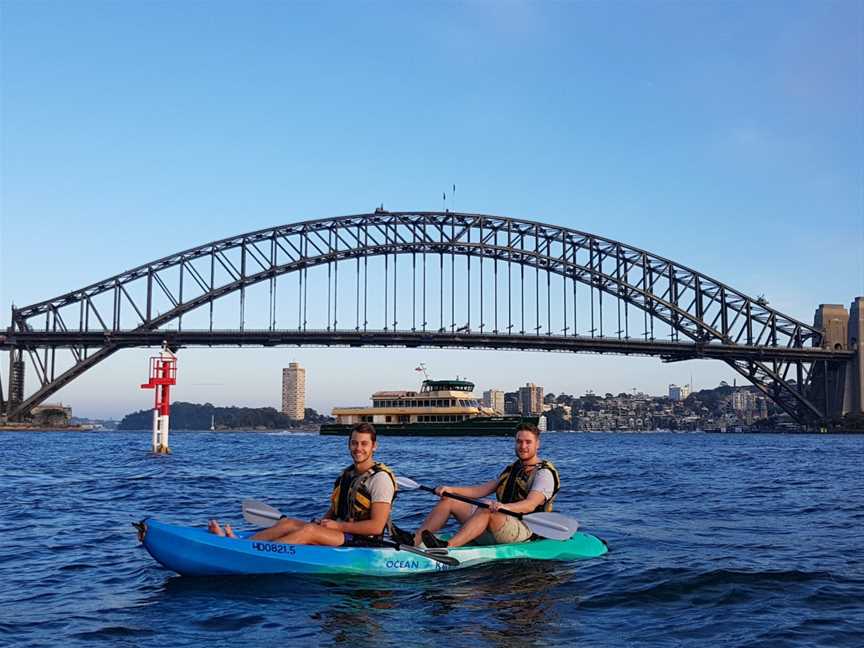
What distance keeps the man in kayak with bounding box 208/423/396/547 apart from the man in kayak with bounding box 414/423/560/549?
80cm

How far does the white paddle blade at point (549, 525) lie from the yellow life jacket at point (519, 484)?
0.11m

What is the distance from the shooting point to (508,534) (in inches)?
374

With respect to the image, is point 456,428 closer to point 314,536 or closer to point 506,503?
point 506,503

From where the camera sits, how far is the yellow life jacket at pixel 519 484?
9.48 m

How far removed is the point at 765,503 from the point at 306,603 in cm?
1179

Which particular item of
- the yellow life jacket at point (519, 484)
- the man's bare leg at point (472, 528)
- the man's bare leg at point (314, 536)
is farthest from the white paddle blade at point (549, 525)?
the man's bare leg at point (314, 536)

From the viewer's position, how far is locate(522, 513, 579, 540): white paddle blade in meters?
9.31

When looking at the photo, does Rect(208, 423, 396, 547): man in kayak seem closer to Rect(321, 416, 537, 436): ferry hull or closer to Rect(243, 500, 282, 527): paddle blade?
Rect(243, 500, 282, 527): paddle blade

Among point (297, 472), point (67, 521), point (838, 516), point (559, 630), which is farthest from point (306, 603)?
point (297, 472)

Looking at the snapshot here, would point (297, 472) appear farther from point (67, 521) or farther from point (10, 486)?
point (67, 521)

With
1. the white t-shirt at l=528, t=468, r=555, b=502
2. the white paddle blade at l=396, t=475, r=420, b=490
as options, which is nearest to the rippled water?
the white t-shirt at l=528, t=468, r=555, b=502

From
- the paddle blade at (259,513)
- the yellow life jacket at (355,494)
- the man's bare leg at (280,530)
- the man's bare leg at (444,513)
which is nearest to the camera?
the yellow life jacket at (355,494)

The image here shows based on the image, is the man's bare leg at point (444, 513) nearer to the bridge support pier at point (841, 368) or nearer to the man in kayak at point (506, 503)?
the man in kayak at point (506, 503)

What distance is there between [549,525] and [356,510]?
2211 mm
